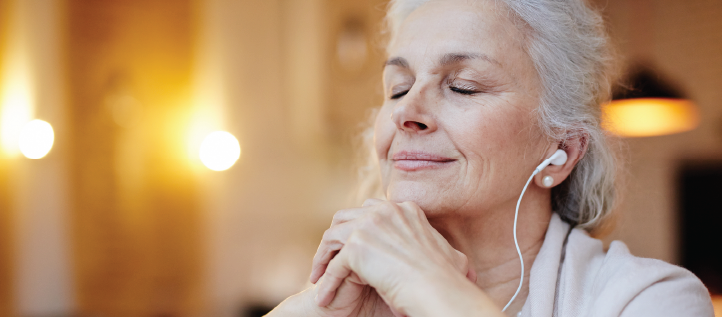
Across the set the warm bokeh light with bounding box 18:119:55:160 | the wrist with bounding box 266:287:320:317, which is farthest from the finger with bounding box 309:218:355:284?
the warm bokeh light with bounding box 18:119:55:160

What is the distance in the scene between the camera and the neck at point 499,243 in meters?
1.27

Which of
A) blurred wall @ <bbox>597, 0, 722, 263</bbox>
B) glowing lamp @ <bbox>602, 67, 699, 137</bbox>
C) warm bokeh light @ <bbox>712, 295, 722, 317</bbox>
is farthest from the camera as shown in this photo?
blurred wall @ <bbox>597, 0, 722, 263</bbox>

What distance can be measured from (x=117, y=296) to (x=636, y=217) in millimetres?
4413

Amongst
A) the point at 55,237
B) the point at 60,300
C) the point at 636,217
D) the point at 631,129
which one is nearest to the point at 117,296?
the point at 60,300

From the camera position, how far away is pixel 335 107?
4945mm

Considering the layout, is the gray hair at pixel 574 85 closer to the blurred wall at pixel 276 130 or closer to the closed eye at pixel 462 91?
the closed eye at pixel 462 91

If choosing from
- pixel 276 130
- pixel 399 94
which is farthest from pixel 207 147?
pixel 399 94

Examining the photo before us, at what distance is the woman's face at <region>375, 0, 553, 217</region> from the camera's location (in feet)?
3.86

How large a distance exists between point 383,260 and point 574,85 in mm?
701

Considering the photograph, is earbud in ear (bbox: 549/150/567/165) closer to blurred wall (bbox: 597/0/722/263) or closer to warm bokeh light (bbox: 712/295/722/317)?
warm bokeh light (bbox: 712/295/722/317)

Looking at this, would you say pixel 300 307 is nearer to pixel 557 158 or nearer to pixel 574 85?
pixel 557 158

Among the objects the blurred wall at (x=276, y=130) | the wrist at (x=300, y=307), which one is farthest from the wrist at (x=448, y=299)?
the blurred wall at (x=276, y=130)

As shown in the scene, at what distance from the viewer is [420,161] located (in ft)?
3.92

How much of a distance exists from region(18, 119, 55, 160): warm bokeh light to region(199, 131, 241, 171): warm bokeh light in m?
1.16
